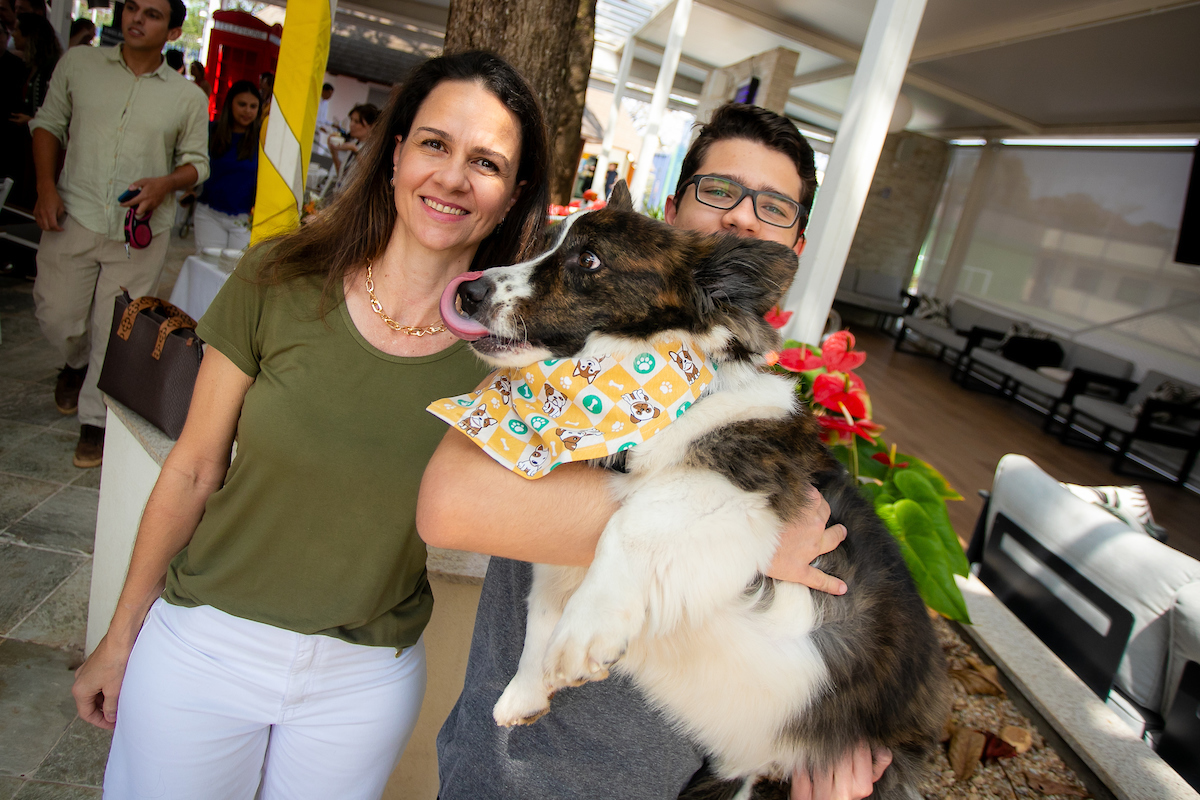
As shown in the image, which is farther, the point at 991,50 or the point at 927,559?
the point at 991,50

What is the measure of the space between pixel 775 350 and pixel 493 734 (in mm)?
932

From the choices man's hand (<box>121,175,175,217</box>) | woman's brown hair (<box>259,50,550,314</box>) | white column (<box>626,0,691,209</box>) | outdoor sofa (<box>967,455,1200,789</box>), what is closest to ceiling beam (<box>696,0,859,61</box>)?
white column (<box>626,0,691,209</box>)

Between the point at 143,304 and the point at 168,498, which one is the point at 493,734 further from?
the point at 143,304

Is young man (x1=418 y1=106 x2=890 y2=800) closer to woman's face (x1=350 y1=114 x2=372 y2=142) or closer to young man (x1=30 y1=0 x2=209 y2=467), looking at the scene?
young man (x1=30 y1=0 x2=209 y2=467)

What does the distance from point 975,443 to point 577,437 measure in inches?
338

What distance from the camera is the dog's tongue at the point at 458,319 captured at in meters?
1.24

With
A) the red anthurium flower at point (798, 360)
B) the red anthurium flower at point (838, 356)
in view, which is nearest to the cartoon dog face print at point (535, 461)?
the red anthurium flower at point (798, 360)

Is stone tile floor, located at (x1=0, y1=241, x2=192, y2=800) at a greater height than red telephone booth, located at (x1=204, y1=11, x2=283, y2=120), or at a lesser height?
lesser

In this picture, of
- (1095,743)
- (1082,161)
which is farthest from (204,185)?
(1082,161)

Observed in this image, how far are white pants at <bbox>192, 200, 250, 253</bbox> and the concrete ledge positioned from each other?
17.9 feet

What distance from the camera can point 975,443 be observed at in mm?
8328

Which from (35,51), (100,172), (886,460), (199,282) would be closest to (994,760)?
(886,460)

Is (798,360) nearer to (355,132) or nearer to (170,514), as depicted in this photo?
(170,514)

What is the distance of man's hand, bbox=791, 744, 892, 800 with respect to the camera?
4.43 feet
